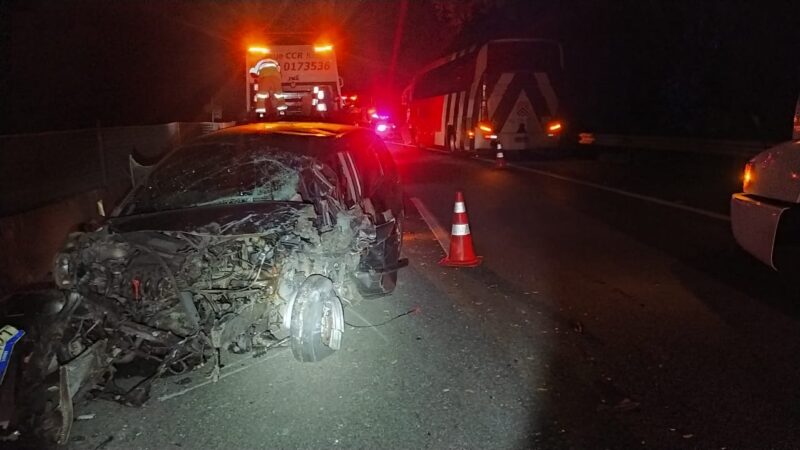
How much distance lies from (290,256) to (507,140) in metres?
18.3

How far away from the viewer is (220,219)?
5.11 m

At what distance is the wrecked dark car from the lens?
4.34 metres

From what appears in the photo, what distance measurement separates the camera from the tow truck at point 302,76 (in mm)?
18344

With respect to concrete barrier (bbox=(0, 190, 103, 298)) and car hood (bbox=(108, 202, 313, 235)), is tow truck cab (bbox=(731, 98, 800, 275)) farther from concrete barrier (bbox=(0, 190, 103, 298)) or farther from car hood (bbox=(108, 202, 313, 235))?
concrete barrier (bbox=(0, 190, 103, 298))

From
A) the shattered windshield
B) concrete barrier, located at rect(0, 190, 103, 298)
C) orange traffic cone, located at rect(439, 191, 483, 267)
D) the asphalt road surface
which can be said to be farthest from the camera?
orange traffic cone, located at rect(439, 191, 483, 267)

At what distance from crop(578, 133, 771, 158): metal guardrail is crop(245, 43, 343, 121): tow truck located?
32.7ft

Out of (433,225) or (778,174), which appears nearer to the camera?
(778,174)

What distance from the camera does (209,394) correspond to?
15.3 feet

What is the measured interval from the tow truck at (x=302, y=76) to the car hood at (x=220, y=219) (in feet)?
42.1

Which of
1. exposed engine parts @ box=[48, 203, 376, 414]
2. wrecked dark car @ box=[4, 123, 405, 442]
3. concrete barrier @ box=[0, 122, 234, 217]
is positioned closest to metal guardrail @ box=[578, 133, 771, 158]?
wrecked dark car @ box=[4, 123, 405, 442]

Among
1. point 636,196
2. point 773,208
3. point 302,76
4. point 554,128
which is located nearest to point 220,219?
point 773,208

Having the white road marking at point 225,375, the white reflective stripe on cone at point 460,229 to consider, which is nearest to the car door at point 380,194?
the white reflective stripe on cone at point 460,229

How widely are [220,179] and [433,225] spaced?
5319 millimetres

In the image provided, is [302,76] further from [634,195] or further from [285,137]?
[285,137]
